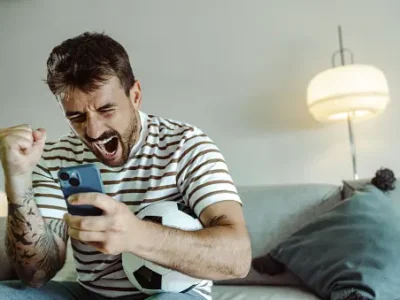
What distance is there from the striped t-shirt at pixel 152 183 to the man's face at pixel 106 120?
3 centimetres

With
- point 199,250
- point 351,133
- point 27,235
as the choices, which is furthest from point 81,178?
point 351,133

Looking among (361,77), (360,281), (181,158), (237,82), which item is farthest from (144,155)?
(237,82)

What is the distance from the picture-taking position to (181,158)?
3.58ft

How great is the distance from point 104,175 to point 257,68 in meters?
1.29

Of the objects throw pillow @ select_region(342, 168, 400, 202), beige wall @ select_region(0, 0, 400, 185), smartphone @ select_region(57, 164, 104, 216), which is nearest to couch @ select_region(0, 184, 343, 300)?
throw pillow @ select_region(342, 168, 400, 202)

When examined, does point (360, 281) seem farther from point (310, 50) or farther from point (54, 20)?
point (54, 20)

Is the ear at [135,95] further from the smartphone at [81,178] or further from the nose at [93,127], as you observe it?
the smartphone at [81,178]

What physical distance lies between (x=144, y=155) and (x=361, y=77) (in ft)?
3.47

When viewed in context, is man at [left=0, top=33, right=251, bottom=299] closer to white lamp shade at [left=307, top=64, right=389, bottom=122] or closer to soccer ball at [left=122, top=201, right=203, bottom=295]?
soccer ball at [left=122, top=201, right=203, bottom=295]

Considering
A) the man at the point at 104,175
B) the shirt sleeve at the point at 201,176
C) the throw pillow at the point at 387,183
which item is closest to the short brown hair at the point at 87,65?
the man at the point at 104,175

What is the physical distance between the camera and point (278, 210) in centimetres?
170

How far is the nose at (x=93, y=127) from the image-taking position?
3.56ft

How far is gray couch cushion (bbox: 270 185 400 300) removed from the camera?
1336mm

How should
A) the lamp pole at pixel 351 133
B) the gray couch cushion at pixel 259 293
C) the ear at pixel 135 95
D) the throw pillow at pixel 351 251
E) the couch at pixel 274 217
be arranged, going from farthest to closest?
the lamp pole at pixel 351 133, the couch at pixel 274 217, the gray couch cushion at pixel 259 293, the throw pillow at pixel 351 251, the ear at pixel 135 95
